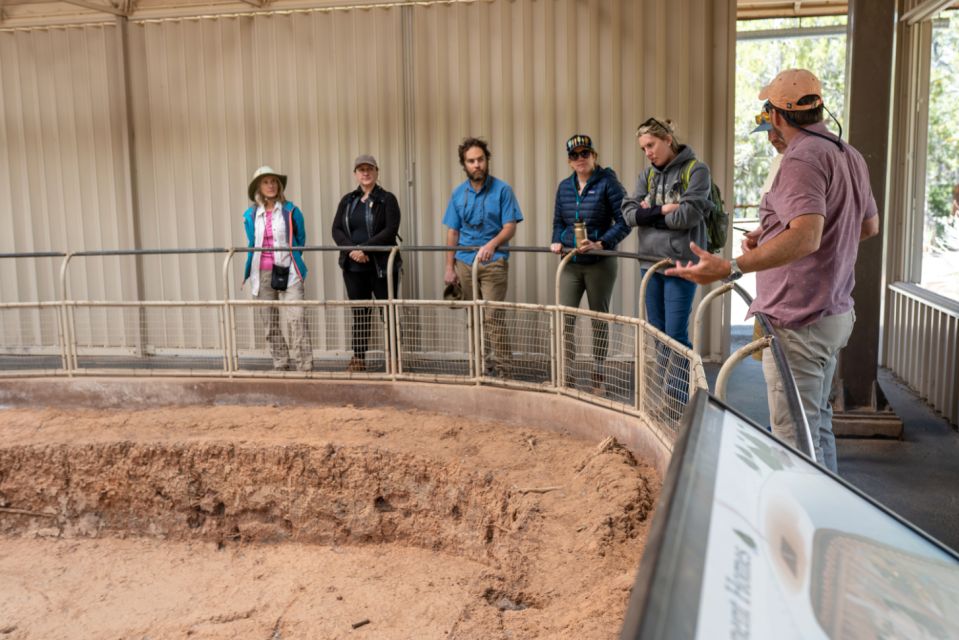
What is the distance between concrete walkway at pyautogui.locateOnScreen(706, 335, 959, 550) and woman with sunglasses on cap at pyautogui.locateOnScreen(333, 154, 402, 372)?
9.78ft

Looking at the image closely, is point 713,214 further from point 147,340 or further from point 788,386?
point 147,340

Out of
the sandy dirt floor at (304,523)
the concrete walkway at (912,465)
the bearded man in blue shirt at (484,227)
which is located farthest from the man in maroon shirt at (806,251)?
the bearded man in blue shirt at (484,227)

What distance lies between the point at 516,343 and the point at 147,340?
3514mm

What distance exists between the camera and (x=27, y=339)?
889 cm

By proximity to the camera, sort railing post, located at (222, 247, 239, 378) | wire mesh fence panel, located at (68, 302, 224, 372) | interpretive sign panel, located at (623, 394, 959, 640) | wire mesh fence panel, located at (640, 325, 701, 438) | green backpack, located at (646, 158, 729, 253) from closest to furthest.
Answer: interpretive sign panel, located at (623, 394, 959, 640) < wire mesh fence panel, located at (640, 325, 701, 438) < green backpack, located at (646, 158, 729, 253) < railing post, located at (222, 247, 239, 378) < wire mesh fence panel, located at (68, 302, 224, 372)

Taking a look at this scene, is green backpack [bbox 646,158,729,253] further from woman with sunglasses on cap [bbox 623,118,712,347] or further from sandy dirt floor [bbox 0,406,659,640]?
sandy dirt floor [bbox 0,406,659,640]

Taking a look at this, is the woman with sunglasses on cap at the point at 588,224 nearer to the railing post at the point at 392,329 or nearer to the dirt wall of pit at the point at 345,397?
the dirt wall of pit at the point at 345,397

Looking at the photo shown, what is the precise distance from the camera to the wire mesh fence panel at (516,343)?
6.29m

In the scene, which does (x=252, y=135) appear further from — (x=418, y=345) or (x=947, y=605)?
(x=947, y=605)

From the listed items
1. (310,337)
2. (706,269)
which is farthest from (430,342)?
(706,269)

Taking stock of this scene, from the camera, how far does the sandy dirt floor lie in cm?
465

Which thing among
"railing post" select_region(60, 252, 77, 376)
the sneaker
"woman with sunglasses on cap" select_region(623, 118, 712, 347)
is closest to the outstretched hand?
"woman with sunglasses on cap" select_region(623, 118, 712, 347)

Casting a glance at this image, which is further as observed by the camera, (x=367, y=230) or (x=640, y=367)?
(x=367, y=230)

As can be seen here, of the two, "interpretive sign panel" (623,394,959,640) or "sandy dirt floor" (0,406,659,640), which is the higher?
"interpretive sign panel" (623,394,959,640)
